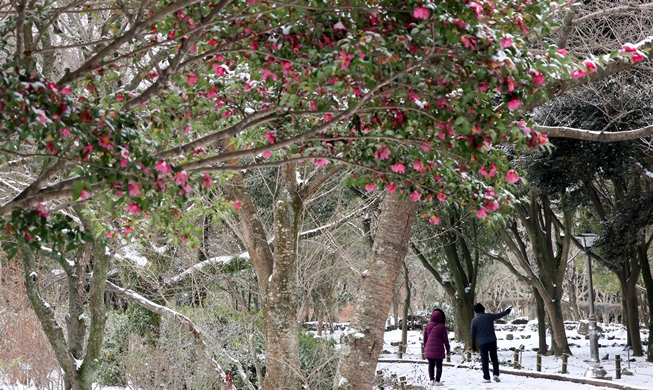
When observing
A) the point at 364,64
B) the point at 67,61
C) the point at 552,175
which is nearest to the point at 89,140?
the point at 364,64

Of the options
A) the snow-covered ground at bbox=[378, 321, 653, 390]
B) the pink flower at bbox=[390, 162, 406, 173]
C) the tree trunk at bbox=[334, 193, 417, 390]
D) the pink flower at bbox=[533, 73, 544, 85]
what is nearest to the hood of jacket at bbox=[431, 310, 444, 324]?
the snow-covered ground at bbox=[378, 321, 653, 390]

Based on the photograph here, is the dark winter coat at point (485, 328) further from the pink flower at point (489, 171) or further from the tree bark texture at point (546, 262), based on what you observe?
the pink flower at point (489, 171)

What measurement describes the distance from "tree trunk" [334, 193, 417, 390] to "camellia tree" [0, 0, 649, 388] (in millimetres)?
1916

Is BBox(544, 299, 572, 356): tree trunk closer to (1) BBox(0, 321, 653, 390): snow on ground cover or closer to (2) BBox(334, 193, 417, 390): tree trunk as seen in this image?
(1) BBox(0, 321, 653, 390): snow on ground cover

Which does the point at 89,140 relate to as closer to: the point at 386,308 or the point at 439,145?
the point at 439,145

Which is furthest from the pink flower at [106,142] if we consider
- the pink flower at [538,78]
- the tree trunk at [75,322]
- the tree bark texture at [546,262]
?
the tree bark texture at [546,262]

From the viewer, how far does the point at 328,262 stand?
17.8 m

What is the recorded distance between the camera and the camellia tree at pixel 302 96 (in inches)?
134

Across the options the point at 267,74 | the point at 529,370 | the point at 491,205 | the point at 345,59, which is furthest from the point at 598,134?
the point at 529,370

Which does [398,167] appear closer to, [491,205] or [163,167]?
[491,205]

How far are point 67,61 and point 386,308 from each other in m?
5.75

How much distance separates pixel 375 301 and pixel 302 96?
2959 millimetres

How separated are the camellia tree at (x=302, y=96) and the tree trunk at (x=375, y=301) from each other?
192 centimetres

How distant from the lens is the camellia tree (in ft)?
11.1
